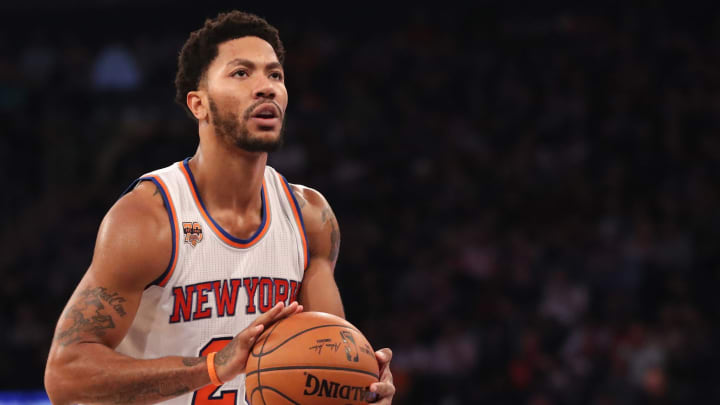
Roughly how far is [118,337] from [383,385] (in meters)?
0.96

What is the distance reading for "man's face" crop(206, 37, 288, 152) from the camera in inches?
→ 129

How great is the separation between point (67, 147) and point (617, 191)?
22.4 ft

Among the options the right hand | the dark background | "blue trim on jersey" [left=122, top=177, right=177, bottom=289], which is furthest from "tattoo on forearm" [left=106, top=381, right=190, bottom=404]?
the dark background

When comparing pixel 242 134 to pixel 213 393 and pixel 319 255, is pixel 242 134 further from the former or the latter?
pixel 213 393

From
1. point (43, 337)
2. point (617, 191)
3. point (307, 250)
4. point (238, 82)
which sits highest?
point (238, 82)

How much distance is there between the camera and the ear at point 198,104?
135 inches

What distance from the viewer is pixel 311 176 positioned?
32.6 ft

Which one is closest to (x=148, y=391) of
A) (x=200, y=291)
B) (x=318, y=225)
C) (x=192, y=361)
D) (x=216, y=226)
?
(x=192, y=361)

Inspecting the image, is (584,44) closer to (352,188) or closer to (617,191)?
(617,191)

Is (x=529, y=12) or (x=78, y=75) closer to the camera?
(x=529, y=12)

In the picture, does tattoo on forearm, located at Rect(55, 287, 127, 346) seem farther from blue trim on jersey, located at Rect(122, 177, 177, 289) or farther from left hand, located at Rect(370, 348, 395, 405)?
left hand, located at Rect(370, 348, 395, 405)

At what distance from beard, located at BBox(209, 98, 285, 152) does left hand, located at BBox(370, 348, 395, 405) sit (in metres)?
0.90

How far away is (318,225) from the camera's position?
3660 millimetres

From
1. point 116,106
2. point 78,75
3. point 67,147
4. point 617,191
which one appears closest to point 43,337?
point 67,147
